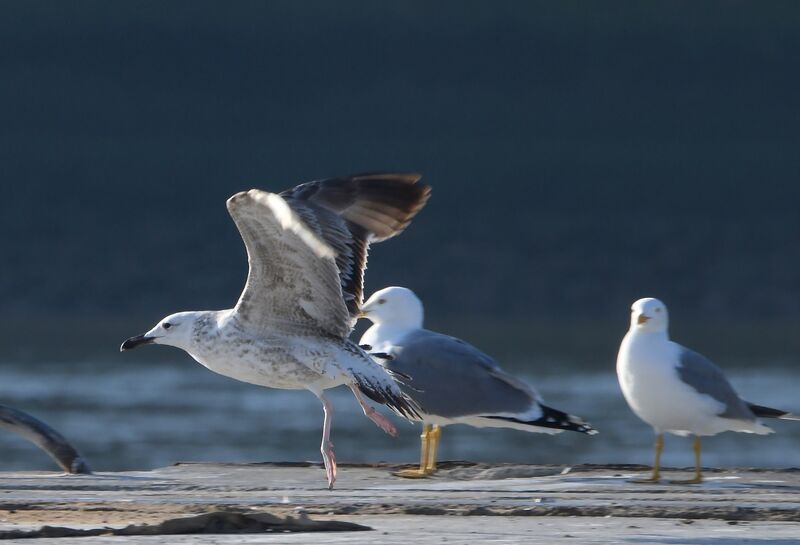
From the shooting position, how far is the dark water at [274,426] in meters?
20.0

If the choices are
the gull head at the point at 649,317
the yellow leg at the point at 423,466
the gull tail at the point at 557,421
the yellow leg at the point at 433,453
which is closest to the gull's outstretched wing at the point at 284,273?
the yellow leg at the point at 423,466

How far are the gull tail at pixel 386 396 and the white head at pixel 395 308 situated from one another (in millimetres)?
1792

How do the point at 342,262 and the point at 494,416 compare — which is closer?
the point at 342,262

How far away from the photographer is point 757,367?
3225cm

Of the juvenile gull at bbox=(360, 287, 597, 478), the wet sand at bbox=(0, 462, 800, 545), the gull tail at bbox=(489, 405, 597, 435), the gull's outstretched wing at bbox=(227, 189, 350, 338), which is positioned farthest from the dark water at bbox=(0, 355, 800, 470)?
the gull's outstretched wing at bbox=(227, 189, 350, 338)

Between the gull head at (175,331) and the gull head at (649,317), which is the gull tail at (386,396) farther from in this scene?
the gull head at (649,317)

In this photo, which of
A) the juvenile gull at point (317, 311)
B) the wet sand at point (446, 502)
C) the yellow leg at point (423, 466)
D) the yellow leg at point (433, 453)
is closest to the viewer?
the wet sand at point (446, 502)

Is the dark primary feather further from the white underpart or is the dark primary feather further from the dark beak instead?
the white underpart

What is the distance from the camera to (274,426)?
2345 cm

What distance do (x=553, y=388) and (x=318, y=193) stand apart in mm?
19472

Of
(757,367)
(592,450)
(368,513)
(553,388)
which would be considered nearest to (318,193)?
(368,513)

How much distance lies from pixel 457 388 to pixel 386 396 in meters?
1.25

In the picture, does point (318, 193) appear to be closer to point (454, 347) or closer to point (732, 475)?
point (454, 347)

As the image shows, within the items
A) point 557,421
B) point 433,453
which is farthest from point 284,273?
point 557,421
